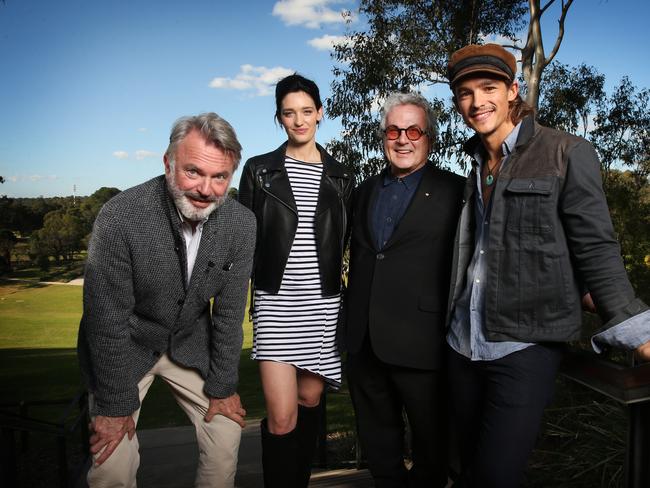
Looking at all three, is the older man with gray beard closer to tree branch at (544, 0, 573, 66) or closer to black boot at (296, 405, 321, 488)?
black boot at (296, 405, 321, 488)

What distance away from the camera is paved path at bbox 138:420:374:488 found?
3139 millimetres

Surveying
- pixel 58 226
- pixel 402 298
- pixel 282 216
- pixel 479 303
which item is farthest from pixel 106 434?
pixel 58 226

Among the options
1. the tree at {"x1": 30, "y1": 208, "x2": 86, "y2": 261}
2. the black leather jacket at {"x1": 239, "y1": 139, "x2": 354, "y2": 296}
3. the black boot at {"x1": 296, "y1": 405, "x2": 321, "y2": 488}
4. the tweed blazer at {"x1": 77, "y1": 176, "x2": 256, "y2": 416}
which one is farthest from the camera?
the tree at {"x1": 30, "y1": 208, "x2": 86, "y2": 261}

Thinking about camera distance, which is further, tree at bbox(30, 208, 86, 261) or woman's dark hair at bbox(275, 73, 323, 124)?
tree at bbox(30, 208, 86, 261)

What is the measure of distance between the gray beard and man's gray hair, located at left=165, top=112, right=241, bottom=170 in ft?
0.24

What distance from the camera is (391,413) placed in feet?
7.94

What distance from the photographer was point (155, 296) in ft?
7.00

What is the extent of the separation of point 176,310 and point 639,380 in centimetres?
158

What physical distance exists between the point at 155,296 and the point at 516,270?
1.30m

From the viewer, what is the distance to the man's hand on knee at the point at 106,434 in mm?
2072

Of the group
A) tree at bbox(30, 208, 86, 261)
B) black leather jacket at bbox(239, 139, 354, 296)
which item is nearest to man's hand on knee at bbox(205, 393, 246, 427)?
black leather jacket at bbox(239, 139, 354, 296)

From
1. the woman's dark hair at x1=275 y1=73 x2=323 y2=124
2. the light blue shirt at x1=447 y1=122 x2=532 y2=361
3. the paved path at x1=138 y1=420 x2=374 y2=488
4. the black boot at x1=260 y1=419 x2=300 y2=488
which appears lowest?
the paved path at x1=138 y1=420 x2=374 y2=488

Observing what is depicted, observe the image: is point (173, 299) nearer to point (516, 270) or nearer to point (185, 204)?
point (185, 204)

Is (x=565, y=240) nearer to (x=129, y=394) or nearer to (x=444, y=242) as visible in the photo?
(x=444, y=242)
